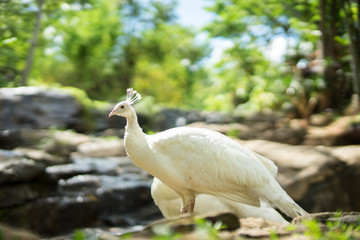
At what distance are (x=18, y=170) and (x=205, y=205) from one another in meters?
3.24

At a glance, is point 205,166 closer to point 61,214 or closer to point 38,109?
point 61,214

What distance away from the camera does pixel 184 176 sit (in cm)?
316

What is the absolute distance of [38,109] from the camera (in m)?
10.5

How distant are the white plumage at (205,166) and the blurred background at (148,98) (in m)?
1.85

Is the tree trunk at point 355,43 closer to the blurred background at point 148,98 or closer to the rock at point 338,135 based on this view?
the blurred background at point 148,98

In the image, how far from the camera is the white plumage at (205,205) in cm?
381

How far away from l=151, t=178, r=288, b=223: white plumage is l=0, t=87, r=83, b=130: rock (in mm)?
6892

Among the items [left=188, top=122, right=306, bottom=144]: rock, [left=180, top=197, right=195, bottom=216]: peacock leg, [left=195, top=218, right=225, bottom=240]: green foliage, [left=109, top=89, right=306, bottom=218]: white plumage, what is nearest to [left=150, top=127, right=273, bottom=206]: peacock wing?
[left=109, top=89, right=306, bottom=218]: white plumage

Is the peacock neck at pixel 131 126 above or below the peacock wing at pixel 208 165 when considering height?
above

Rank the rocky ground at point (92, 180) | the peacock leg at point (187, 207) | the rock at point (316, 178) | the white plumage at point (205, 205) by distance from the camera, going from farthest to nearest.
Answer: the rock at point (316, 178)
the rocky ground at point (92, 180)
the white plumage at point (205, 205)
the peacock leg at point (187, 207)

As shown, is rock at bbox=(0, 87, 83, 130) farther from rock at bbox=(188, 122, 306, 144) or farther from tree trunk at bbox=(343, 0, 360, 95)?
tree trunk at bbox=(343, 0, 360, 95)

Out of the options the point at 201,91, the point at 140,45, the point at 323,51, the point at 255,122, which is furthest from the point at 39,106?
the point at 201,91

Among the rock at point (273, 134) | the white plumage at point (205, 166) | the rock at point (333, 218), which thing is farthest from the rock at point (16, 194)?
the rock at point (273, 134)

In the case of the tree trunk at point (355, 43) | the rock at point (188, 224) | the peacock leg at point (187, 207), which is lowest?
the peacock leg at point (187, 207)
